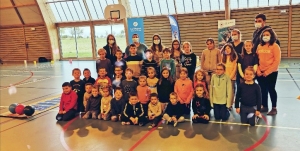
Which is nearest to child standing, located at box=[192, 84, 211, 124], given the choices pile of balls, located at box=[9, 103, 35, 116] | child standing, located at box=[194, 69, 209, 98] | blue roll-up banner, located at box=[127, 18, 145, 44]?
child standing, located at box=[194, 69, 209, 98]

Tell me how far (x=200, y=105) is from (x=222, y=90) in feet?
1.64

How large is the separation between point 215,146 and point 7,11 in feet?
67.1

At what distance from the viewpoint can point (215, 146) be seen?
3918 mm

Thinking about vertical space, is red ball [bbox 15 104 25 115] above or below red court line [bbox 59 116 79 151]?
above

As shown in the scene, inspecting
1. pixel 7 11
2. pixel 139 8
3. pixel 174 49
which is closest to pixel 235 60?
pixel 174 49

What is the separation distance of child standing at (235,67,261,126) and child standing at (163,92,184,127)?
1.10 metres

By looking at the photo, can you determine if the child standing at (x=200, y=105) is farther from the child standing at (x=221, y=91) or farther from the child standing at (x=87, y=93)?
the child standing at (x=87, y=93)

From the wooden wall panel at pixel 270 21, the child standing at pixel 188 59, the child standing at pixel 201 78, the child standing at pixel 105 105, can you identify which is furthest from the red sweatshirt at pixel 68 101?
the wooden wall panel at pixel 270 21

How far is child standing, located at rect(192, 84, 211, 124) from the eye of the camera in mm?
4992

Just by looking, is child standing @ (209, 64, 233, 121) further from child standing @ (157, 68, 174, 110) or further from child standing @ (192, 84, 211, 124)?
child standing @ (157, 68, 174, 110)

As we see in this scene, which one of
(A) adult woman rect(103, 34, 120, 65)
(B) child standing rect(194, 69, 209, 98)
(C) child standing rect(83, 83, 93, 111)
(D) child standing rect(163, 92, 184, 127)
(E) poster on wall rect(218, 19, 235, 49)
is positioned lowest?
(D) child standing rect(163, 92, 184, 127)

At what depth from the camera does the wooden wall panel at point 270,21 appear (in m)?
14.3

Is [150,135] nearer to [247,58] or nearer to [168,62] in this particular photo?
[168,62]

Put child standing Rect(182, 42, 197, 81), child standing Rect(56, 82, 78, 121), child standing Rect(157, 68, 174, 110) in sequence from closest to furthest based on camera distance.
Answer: child standing Rect(157, 68, 174, 110), child standing Rect(56, 82, 78, 121), child standing Rect(182, 42, 197, 81)
